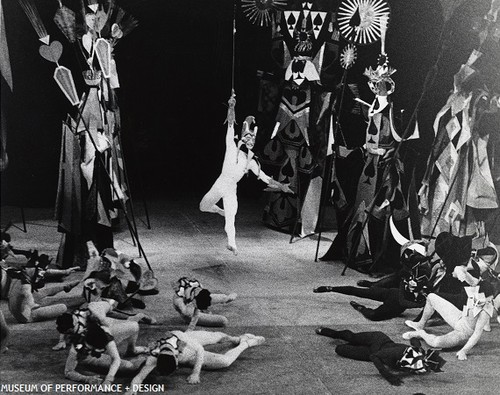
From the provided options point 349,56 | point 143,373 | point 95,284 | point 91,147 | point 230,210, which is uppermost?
point 349,56

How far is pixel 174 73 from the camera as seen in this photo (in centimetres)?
682

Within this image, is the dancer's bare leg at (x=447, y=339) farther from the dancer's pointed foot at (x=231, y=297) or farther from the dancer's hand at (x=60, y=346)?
the dancer's hand at (x=60, y=346)

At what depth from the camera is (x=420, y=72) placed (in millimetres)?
6793

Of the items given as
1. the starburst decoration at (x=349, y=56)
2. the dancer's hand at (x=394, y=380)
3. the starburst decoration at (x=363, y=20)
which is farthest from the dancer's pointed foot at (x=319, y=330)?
the starburst decoration at (x=363, y=20)

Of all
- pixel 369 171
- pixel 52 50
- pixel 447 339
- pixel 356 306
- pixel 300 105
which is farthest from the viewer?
pixel 300 105

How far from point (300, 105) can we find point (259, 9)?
118 centimetres

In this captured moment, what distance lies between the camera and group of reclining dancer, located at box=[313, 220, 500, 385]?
179 inches

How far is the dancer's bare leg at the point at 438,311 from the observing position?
195 inches

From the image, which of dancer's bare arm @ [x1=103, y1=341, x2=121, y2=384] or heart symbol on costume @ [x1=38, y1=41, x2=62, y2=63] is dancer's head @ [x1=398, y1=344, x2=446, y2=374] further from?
heart symbol on costume @ [x1=38, y1=41, x2=62, y2=63]

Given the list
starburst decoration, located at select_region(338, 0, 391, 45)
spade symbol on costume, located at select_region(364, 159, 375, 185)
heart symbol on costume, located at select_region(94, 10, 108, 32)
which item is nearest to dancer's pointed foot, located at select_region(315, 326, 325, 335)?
spade symbol on costume, located at select_region(364, 159, 375, 185)

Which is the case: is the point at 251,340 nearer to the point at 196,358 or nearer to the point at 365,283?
the point at 196,358

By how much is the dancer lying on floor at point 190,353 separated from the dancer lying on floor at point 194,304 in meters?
0.22

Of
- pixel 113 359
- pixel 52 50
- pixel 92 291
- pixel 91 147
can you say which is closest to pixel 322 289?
pixel 92 291

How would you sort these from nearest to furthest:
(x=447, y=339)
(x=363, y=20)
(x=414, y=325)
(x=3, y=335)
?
(x=3, y=335)
(x=447, y=339)
(x=414, y=325)
(x=363, y=20)
